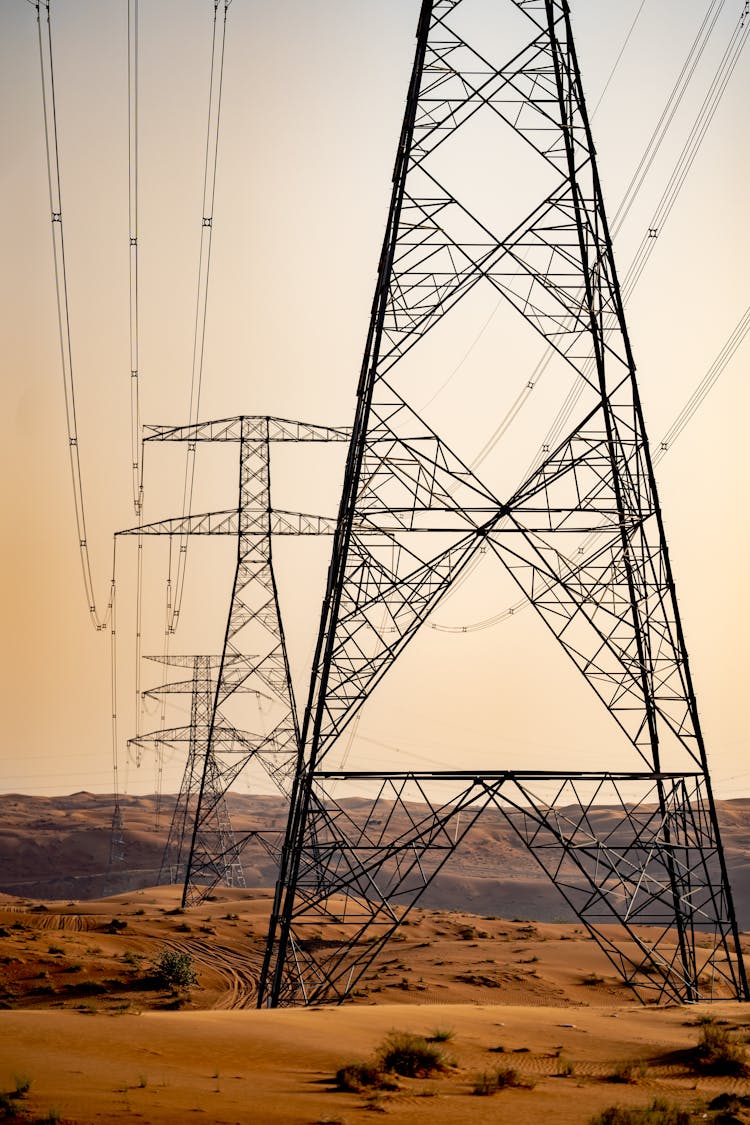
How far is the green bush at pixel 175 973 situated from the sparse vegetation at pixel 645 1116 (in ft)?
63.7

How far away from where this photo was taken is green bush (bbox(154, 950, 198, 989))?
31641 millimetres

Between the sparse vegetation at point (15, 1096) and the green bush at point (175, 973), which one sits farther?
the green bush at point (175, 973)

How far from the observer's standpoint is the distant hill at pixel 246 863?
88.6 metres

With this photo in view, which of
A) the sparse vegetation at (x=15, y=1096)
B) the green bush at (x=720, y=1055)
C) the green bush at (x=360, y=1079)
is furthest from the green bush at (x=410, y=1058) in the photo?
the sparse vegetation at (x=15, y=1096)

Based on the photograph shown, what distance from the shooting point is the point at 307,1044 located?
18469mm

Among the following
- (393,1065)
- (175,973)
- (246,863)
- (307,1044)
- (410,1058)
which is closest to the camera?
(393,1065)

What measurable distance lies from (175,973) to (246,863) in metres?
85.9

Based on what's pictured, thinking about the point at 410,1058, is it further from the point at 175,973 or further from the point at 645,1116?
the point at 175,973

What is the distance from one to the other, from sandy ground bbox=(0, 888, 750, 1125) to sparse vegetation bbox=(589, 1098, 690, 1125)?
1.45 feet

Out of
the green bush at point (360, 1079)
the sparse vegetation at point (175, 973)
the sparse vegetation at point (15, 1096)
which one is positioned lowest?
the sparse vegetation at point (175, 973)

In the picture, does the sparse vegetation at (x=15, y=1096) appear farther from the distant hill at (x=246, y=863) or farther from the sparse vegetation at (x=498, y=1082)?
the distant hill at (x=246, y=863)

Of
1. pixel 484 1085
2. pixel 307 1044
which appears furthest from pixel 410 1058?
pixel 307 1044

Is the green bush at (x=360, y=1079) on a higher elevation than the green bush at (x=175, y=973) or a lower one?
higher

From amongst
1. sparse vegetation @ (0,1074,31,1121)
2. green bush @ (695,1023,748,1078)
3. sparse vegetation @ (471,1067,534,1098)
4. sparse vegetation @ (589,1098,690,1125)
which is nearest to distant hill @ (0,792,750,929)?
green bush @ (695,1023,748,1078)
